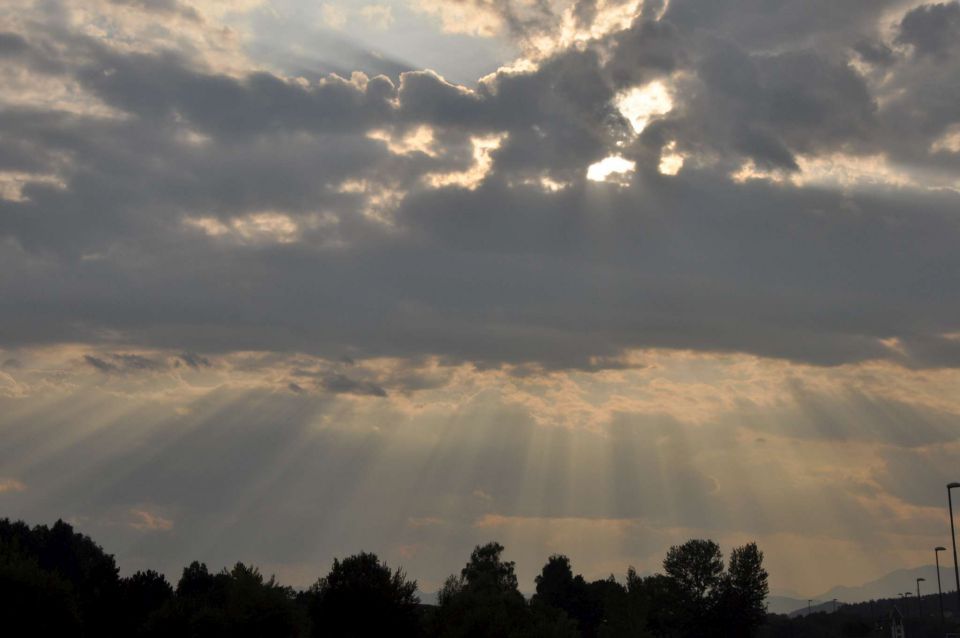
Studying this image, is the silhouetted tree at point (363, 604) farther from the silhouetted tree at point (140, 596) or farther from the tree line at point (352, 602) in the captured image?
the silhouetted tree at point (140, 596)

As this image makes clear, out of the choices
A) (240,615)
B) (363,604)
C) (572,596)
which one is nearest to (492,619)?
(363,604)

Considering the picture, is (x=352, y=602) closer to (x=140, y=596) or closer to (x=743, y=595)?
(x=140, y=596)

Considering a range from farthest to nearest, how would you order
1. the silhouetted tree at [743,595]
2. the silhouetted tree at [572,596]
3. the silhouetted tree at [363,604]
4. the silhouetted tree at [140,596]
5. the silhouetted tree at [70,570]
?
the silhouetted tree at [572,596] < the silhouetted tree at [743,595] < the silhouetted tree at [140,596] < the silhouetted tree at [363,604] < the silhouetted tree at [70,570]

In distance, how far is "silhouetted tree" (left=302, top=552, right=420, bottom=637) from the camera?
76.1 m

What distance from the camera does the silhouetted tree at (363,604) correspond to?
7612 cm

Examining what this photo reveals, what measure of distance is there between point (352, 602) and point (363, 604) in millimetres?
858

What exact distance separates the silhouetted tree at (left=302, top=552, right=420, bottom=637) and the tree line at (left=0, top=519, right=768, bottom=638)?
0.25 ft

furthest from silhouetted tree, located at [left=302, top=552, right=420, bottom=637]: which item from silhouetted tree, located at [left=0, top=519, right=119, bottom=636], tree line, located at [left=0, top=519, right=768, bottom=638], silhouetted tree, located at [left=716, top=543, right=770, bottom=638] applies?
silhouetted tree, located at [left=716, top=543, right=770, bottom=638]

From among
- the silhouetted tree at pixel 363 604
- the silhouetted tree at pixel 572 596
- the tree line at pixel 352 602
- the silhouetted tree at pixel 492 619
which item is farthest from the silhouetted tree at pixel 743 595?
the silhouetted tree at pixel 363 604

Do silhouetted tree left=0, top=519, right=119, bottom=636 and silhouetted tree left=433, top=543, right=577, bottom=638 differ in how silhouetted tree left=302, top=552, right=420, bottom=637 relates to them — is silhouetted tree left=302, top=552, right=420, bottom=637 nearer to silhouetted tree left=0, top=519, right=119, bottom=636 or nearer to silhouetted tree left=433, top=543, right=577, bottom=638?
silhouetted tree left=433, top=543, right=577, bottom=638

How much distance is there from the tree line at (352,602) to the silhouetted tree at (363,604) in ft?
0.25

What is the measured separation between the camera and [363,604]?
250 feet

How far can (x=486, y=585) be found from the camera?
148750 millimetres

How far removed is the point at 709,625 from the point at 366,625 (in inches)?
3213
